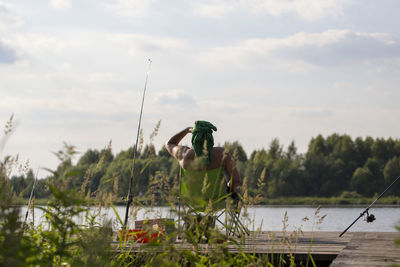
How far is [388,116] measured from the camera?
2430 cm

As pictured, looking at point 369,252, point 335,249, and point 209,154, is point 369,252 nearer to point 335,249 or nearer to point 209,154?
point 335,249

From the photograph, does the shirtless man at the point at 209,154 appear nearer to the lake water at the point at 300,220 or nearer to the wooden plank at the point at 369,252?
the lake water at the point at 300,220

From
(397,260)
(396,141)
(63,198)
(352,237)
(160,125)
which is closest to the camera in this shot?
(63,198)

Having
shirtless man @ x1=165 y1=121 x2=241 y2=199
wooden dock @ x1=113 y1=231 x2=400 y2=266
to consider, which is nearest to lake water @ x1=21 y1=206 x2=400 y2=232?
wooden dock @ x1=113 y1=231 x2=400 y2=266

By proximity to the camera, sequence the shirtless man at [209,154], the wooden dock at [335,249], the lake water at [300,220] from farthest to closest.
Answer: the shirtless man at [209,154], the wooden dock at [335,249], the lake water at [300,220]

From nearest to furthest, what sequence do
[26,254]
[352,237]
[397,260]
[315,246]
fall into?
1. [26,254]
2. [397,260]
3. [315,246]
4. [352,237]

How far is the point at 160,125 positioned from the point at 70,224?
930mm

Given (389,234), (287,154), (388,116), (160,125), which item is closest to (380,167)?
(287,154)

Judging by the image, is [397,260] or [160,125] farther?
[397,260]

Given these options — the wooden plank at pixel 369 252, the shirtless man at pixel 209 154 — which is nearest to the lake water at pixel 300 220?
the wooden plank at pixel 369 252

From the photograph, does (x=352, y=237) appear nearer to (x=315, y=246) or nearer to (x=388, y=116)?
(x=315, y=246)

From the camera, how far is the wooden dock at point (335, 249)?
146 inches

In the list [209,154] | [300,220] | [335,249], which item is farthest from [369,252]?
[300,220]

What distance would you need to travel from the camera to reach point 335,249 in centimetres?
436
